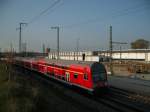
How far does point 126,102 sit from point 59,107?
5273 millimetres

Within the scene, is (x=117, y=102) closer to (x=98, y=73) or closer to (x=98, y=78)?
(x=98, y=78)

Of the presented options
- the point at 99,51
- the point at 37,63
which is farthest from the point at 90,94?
the point at 99,51

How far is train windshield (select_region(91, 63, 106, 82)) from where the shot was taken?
20.8 meters

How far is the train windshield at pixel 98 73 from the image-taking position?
68.1ft

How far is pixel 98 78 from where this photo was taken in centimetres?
2098

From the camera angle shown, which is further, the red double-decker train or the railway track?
the red double-decker train

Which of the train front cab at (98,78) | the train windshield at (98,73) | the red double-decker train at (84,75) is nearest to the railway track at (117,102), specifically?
the train front cab at (98,78)

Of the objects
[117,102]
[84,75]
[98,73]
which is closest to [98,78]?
[98,73]

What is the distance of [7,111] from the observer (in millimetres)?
11922

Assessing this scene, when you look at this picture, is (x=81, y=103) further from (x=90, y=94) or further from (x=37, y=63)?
(x=37, y=63)

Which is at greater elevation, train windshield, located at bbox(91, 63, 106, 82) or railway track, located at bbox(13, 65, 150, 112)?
train windshield, located at bbox(91, 63, 106, 82)

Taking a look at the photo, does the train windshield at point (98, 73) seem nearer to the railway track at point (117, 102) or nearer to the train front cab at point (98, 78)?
the train front cab at point (98, 78)

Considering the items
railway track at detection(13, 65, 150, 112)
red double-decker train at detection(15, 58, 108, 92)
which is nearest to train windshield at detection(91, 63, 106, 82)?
red double-decker train at detection(15, 58, 108, 92)

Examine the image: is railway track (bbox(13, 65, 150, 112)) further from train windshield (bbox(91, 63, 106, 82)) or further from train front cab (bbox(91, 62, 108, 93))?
train windshield (bbox(91, 63, 106, 82))
